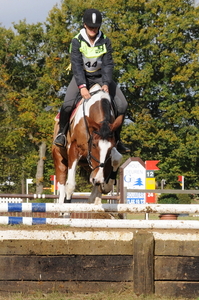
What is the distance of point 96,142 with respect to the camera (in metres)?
7.04

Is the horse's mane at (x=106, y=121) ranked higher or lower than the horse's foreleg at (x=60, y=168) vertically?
higher

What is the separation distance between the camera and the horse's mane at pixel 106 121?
275 inches

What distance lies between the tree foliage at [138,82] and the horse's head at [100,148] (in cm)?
3310

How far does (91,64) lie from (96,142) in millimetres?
1316

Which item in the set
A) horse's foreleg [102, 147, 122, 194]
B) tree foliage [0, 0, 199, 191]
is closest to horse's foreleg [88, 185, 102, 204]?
horse's foreleg [102, 147, 122, 194]

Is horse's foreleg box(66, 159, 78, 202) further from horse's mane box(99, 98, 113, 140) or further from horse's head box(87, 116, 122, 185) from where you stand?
horse's mane box(99, 98, 113, 140)

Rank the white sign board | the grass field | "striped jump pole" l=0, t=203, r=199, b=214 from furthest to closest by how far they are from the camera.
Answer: the white sign board → "striped jump pole" l=0, t=203, r=199, b=214 → the grass field

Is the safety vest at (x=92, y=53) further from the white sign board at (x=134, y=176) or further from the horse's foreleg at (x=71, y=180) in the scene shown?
the white sign board at (x=134, y=176)

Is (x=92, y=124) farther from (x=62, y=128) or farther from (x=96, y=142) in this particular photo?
(x=62, y=128)

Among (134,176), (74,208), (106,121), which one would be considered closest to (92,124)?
(106,121)

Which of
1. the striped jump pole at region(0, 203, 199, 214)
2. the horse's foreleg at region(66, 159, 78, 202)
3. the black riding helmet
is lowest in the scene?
the striped jump pole at region(0, 203, 199, 214)

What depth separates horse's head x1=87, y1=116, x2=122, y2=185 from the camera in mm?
6922

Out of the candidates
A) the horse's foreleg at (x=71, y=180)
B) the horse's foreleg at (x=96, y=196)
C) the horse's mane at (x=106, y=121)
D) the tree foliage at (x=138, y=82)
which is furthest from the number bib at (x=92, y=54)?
the tree foliage at (x=138, y=82)

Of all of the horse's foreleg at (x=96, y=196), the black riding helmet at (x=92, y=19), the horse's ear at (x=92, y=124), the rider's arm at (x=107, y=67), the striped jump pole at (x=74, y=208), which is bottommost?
the striped jump pole at (x=74, y=208)
